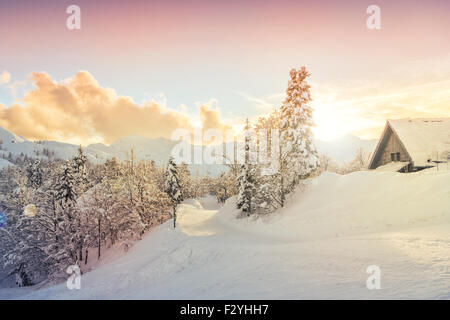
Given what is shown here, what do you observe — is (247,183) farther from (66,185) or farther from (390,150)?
(66,185)

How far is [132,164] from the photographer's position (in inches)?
1122

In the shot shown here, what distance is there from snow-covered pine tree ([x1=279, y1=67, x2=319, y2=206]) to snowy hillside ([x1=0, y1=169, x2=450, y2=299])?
9.58 feet

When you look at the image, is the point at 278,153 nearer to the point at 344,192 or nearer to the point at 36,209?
the point at 344,192

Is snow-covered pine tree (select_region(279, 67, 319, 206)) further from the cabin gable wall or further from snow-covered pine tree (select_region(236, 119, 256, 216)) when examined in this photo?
the cabin gable wall

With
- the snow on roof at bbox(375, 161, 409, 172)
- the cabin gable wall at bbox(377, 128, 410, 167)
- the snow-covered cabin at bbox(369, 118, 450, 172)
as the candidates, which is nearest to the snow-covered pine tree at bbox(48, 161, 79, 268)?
the snow on roof at bbox(375, 161, 409, 172)

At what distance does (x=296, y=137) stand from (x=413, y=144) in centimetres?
1160

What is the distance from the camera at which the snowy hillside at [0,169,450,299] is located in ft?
21.6

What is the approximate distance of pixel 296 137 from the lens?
26.8 meters

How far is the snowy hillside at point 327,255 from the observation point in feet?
21.6

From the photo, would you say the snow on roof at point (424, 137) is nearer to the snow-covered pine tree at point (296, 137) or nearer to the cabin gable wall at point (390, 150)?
the cabin gable wall at point (390, 150)

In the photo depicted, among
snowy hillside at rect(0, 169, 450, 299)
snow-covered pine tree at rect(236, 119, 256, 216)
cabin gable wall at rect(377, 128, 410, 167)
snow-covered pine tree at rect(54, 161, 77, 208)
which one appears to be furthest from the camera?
snow-covered pine tree at rect(54, 161, 77, 208)

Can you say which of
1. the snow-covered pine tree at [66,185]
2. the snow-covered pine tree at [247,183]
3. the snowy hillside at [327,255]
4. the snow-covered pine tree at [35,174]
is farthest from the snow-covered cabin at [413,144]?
the snow-covered pine tree at [35,174]

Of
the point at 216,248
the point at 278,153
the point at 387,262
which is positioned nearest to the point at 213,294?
the point at 387,262

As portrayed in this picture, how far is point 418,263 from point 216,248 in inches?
420
